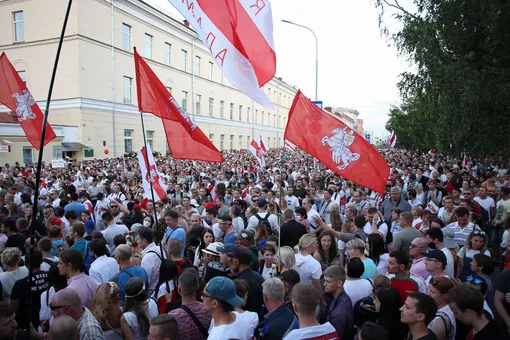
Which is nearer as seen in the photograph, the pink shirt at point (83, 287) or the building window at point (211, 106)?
the pink shirt at point (83, 287)

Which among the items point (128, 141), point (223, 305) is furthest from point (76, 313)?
point (128, 141)

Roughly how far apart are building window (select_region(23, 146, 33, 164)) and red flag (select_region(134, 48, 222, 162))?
2244cm

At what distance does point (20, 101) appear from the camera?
782 cm

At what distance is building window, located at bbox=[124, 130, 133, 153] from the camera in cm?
3372

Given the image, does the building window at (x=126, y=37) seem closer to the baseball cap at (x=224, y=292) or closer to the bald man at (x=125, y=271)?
the bald man at (x=125, y=271)

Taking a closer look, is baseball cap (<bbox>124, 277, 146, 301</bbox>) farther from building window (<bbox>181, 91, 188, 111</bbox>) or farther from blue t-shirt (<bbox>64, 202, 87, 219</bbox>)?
building window (<bbox>181, 91, 188, 111</bbox>)

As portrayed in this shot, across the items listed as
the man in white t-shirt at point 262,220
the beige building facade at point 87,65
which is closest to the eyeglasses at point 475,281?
the man in white t-shirt at point 262,220

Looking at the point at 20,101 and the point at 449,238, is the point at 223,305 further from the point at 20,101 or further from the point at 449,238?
the point at 20,101

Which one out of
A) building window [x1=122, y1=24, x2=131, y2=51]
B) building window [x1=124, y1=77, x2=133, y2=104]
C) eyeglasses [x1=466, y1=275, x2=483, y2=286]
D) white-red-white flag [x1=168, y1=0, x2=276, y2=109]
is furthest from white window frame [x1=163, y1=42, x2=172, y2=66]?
eyeglasses [x1=466, y1=275, x2=483, y2=286]

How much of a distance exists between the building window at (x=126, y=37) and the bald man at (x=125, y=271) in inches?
1293

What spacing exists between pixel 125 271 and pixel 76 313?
1166mm

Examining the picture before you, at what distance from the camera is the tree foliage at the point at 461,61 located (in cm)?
1070

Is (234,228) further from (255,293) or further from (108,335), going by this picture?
(108,335)

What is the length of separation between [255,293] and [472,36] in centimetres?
1156
